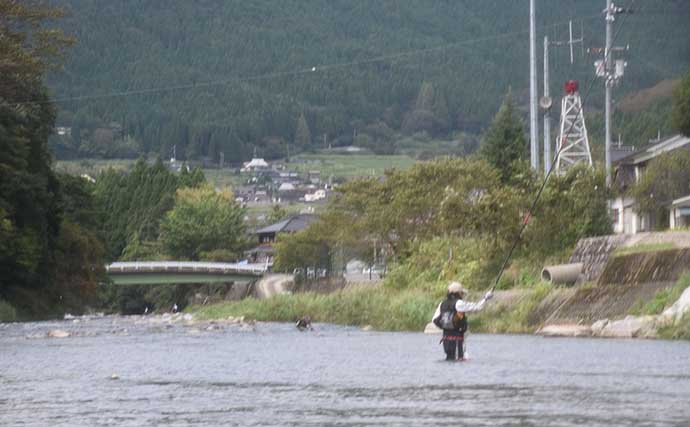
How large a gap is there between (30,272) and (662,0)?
31809mm

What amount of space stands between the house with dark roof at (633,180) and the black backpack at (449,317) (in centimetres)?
4553

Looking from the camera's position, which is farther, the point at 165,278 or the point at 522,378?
the point at 165,278

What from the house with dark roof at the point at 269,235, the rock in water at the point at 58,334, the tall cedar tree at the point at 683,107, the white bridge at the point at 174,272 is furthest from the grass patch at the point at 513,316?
the house with dark roof at the point at 269,235

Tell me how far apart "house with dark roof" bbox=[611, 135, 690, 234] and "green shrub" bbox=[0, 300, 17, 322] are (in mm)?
28296

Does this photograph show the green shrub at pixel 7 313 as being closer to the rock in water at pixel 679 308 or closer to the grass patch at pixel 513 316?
the grass patch at pixel 513 316

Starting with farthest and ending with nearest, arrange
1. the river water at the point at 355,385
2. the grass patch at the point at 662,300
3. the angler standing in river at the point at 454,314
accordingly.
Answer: the grass patch at the point at 662,300 → the angler standing in river at the point at 454,314 → the river water at the point at 355,385

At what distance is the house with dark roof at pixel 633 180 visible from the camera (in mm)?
75938

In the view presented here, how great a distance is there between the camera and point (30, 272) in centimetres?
7106

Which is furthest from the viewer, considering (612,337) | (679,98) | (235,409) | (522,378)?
(679,98)

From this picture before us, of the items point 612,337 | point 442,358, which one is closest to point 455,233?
point 612,337

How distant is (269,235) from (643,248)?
409 ft

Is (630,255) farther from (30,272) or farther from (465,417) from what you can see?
(30,272)

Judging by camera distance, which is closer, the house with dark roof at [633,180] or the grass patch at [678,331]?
the grass patch at [678,331]

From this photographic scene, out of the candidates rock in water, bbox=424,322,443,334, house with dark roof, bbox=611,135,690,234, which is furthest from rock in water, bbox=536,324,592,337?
house with dark roof, bbox=611,135,690,234
